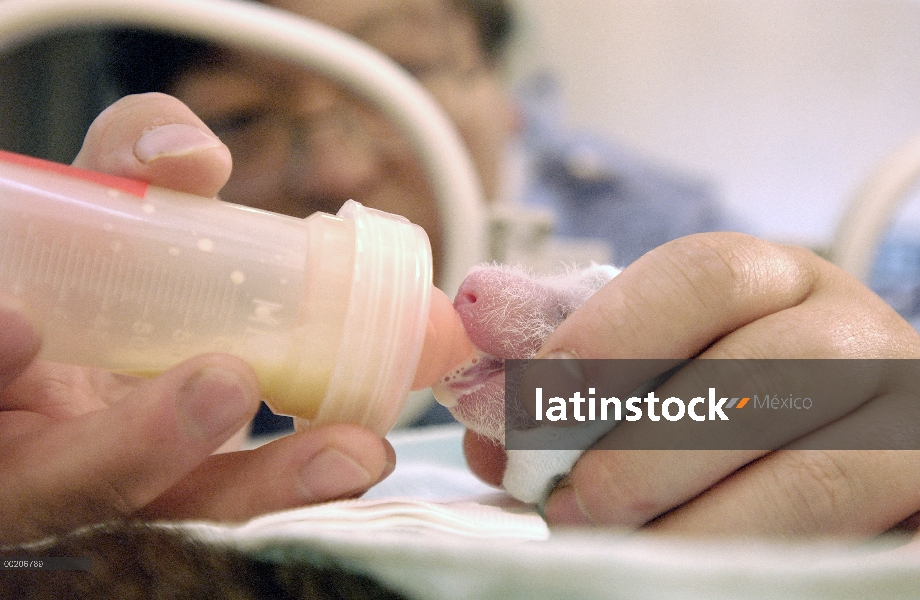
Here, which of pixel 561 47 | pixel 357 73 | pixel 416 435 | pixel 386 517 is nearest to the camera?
pixel 386 517

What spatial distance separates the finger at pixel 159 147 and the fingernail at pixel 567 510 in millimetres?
253

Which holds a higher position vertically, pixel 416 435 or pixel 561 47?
pixel 561 47

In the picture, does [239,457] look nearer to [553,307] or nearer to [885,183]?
[553,307]

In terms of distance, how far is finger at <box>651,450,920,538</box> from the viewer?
0.32 metres

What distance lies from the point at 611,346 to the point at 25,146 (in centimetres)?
82

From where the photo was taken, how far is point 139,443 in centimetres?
26

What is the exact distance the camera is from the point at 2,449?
0.95 ft

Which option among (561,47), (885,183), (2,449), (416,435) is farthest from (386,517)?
(561,47)

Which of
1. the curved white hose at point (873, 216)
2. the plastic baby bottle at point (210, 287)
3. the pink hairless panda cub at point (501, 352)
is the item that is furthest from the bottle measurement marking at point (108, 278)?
the curved white hose at point (873, 216)

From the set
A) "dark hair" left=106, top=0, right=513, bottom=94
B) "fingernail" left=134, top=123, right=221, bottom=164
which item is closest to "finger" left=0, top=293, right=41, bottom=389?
"fingernail" left=134, top=123, right=221, bottom=164

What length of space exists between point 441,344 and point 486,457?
105mm

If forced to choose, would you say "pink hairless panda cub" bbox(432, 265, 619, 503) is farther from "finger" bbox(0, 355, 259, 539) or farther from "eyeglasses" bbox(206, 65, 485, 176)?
"eyeglasses" bbox(206, 65, 485, 176)

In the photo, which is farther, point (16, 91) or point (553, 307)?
point (16, 91)

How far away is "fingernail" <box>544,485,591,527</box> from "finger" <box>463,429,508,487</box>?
4cm
